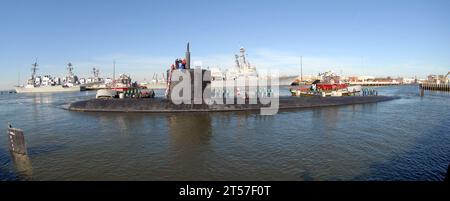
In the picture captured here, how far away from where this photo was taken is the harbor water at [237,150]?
866cm

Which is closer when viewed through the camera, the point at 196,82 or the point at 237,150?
the point at 237,150

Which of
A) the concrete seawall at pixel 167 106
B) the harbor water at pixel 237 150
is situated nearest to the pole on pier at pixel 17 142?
the harbor water at pixel 237 150

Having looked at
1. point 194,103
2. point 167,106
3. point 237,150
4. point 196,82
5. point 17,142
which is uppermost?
point 196,82

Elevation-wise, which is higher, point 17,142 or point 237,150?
point 17,142

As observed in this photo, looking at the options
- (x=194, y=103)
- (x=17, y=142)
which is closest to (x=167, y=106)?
(x=194, y=103)

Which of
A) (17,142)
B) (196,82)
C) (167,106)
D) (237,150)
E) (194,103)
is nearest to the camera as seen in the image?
(17,142)

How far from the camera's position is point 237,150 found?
36.7 feet

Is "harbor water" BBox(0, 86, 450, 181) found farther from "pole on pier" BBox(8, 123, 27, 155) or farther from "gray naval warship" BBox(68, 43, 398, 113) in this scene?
"gray naval warship" BBox(68, 43, 398, 113)

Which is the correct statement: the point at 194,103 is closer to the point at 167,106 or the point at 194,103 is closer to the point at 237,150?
the point at 167,106

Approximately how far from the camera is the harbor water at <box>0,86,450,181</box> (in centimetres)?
866

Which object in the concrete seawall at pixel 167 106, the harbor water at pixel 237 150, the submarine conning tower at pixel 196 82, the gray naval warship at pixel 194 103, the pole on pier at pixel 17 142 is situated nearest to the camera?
the harbor water at pixel 237 150

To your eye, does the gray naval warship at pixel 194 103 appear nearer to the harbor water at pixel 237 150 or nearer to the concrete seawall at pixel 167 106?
the concrete seawall at pixel 167 106
